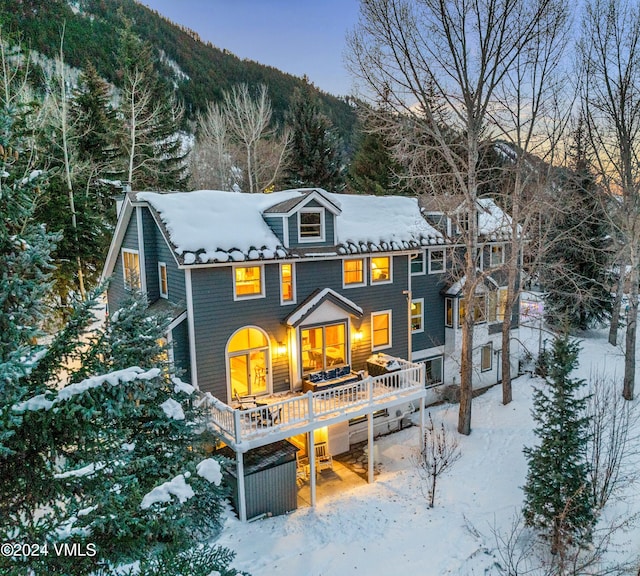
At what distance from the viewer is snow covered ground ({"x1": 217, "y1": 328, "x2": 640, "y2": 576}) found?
32.9 feet

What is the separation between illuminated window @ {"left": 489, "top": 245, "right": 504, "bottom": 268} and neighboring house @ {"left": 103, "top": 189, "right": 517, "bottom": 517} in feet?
10.9

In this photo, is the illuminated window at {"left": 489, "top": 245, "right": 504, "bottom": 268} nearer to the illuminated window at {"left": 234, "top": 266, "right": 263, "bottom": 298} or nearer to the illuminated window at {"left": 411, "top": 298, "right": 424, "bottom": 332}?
the illuminated window at {"left": 411, "top": 298, "right": 424, "bottom": 332}

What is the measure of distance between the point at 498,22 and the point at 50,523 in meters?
16.8

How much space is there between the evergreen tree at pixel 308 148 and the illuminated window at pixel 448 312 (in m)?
17.0

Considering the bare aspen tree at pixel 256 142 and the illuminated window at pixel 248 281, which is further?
the bare aspen tree at pixel 256 142

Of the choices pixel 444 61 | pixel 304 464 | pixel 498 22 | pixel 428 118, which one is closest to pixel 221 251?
pixel 304 464

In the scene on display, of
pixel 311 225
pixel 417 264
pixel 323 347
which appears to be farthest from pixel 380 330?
pixel 311 225

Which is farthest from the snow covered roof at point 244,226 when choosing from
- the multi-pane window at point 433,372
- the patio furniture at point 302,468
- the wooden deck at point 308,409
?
the patio furniture at point 302,468

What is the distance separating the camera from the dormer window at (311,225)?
14.8 m

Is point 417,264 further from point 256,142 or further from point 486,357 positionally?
point 256,142

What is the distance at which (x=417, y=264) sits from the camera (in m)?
18.6

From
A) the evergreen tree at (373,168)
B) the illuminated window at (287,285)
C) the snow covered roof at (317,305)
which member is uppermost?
the evergreen tree at (373,168)

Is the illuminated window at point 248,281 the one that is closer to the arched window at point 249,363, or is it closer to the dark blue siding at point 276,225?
the arched window at point 249,363

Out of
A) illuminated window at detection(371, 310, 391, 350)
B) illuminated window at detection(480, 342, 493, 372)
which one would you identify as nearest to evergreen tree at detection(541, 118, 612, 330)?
illuminated window at detection(480, 342, 493, 372)
